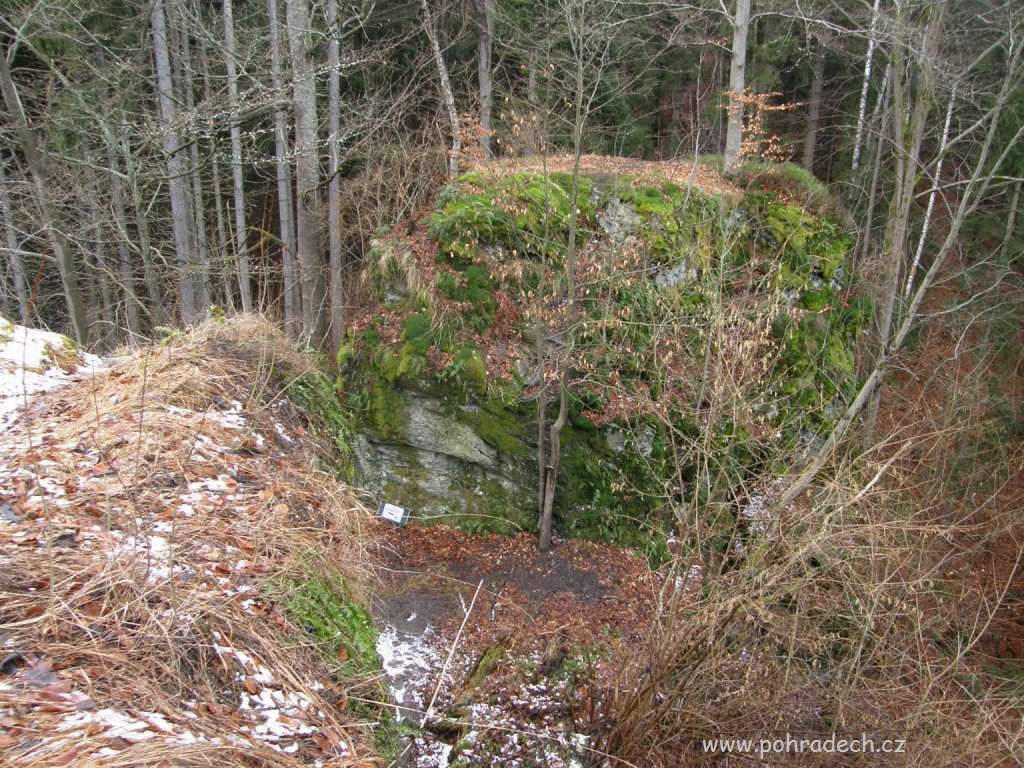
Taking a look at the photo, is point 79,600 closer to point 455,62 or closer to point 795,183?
point 795,183

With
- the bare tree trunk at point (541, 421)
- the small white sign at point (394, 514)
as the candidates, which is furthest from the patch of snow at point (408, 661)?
the bare tree trunk at point (541, 421)

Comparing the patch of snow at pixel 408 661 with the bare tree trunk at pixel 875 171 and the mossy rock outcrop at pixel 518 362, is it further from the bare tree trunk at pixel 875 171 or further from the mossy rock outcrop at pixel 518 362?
the bare tree trunk at pixel 875 171

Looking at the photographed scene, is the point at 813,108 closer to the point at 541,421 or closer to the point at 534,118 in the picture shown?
the point at 534,118

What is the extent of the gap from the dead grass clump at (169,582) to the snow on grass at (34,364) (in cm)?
18

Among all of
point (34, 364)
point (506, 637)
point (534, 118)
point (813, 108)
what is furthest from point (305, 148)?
point (813, 108)

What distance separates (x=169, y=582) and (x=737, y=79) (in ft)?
38.0

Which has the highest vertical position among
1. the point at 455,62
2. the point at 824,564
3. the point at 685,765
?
the point at 455,62

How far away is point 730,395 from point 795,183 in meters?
8.48

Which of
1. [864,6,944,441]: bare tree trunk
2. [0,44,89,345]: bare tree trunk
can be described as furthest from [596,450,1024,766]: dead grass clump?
[864,6,944,441]: bare tree trunk

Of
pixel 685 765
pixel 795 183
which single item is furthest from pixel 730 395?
pixel 795 183

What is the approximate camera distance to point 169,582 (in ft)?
6.46

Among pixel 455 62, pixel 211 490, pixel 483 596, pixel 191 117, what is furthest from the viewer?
pixel 455 62

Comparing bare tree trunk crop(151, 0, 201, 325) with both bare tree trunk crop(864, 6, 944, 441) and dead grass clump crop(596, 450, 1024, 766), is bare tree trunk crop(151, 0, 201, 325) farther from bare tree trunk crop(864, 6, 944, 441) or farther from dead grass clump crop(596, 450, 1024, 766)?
bare tree trunk crop(864, 6, 944, 441)

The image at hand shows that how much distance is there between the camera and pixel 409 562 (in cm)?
846
